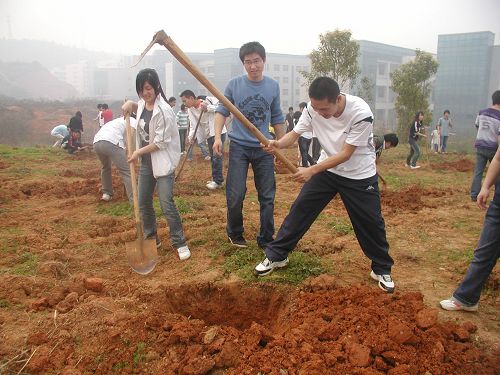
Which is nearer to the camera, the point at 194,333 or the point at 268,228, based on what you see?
the point at 194,333

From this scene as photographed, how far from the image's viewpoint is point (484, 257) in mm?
2711

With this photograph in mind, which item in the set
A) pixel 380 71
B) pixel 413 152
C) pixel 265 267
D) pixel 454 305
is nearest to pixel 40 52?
pixel 380 71

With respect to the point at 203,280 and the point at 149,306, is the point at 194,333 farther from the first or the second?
the point at 203,280

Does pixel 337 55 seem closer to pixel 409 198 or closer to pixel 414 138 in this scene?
pixel 414 138

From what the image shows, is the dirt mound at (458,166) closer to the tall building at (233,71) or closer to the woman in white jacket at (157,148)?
the woman in white jacket at (157,148)

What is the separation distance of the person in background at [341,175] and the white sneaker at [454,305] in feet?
1.27

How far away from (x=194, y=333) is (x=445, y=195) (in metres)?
5.92

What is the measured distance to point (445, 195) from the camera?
6.99 metres

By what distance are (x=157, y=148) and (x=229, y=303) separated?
5.00 feet

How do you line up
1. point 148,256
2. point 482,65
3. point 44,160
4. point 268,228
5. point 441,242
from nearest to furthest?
1. point 148,256
2. point 268,228
3. point 441,242
4. point 44,160
5. point 482,65

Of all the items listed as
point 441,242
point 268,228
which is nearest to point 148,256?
point 268,228

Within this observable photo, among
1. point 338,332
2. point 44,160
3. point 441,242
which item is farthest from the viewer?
point 44,160

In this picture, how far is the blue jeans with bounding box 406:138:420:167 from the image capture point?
33.2 ft

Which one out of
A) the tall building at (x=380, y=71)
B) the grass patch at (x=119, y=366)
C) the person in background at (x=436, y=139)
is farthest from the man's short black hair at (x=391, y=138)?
the tall building at (x=380, y=71)
